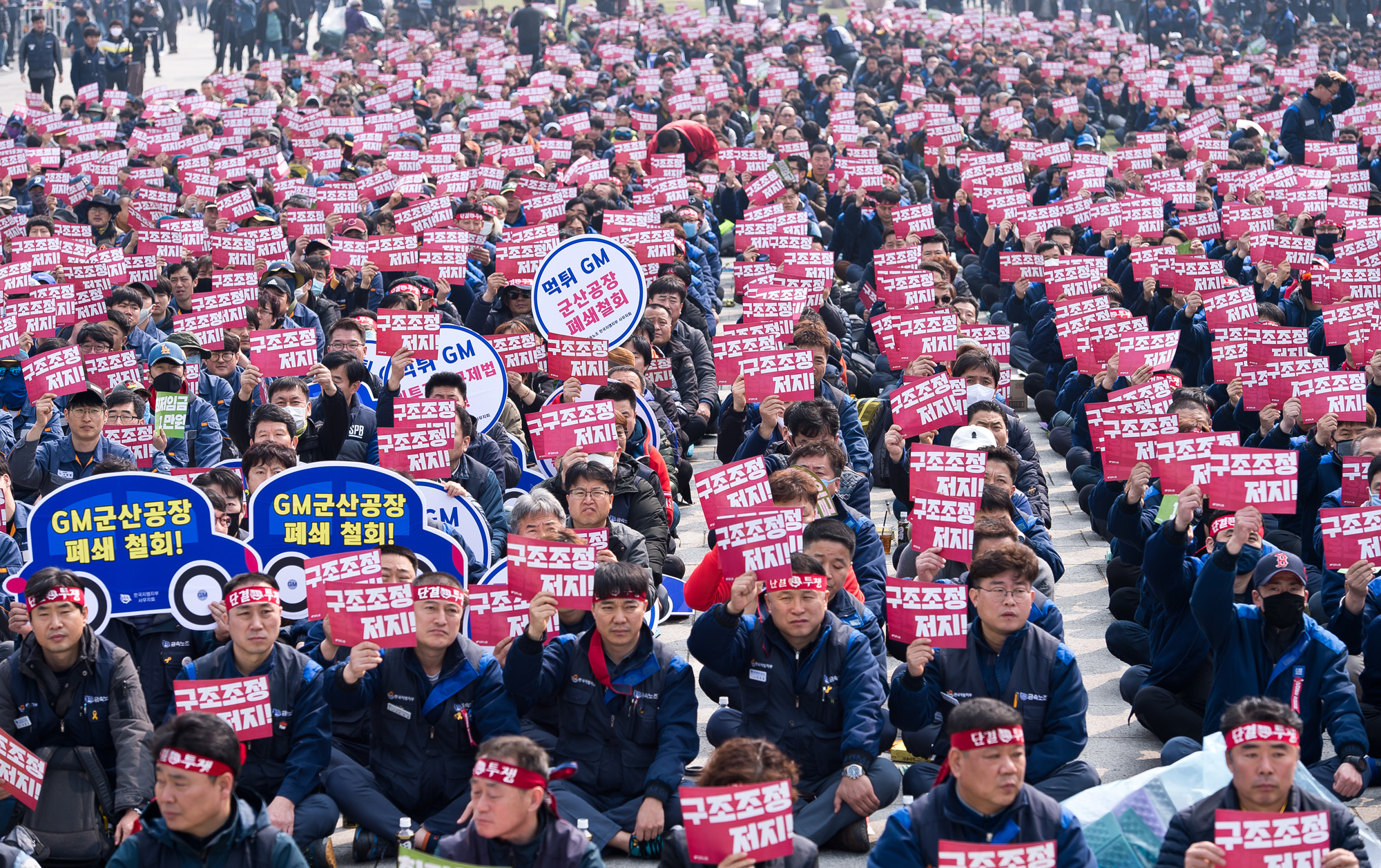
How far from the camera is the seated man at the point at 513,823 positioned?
5766mm

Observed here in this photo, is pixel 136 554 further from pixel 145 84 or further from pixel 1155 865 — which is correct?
pixel 145 84

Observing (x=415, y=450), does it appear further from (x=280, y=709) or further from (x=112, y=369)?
(x=112, y=369)

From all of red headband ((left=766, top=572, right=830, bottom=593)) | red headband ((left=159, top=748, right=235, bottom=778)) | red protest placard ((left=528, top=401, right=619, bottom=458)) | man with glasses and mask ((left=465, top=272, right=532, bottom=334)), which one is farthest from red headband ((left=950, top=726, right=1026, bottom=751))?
man with glasses and mask ((left=465, top=272, right=532, bottom=334))

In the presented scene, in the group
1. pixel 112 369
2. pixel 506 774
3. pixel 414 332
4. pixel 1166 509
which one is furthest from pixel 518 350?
pixel 506 774

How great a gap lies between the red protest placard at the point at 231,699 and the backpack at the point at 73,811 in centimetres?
73

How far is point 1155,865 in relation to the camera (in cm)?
658

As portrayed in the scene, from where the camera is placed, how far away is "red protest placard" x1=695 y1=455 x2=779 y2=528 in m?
8.55

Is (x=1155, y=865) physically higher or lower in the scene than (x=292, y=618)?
lower

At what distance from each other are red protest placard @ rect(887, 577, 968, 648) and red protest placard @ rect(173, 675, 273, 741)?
9.08 ft

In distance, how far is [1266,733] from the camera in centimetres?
599

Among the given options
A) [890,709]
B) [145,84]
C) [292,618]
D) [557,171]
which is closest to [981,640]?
[890,709]

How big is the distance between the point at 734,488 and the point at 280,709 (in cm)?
249

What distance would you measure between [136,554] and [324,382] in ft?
11.1

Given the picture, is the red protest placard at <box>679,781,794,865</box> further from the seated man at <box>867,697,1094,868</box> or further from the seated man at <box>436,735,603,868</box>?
the seated man at <box>867,697,1094,868</box>
